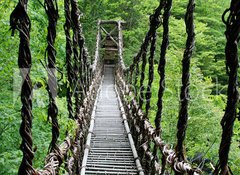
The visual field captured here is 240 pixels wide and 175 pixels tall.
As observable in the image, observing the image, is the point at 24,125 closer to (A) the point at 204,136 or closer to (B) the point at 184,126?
(B) the point at 184,126

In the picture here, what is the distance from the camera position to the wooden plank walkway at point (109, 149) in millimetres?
3435

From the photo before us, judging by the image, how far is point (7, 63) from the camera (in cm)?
357

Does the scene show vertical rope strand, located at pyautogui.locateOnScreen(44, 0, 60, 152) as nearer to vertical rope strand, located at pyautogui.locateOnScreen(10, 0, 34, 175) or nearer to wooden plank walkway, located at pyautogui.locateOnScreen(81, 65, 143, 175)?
vertical rope strand, located at pyautogui.locateOnScreen(10, 0, 34, 175)

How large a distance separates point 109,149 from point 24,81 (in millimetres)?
3312

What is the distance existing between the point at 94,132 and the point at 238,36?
4.25 metres

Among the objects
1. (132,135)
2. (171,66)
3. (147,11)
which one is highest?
(147,11)

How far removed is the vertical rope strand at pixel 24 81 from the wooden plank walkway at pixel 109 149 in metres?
2.25

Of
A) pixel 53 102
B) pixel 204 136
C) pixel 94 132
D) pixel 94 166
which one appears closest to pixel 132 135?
pixel 94 132

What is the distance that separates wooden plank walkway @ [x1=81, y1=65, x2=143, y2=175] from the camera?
3.43 m

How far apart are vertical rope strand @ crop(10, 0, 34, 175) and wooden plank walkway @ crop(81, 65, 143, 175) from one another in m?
2.25

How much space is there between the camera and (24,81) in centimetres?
105

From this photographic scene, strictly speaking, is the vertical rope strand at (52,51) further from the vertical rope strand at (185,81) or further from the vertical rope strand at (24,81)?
the vertical rope strand at (185,81)

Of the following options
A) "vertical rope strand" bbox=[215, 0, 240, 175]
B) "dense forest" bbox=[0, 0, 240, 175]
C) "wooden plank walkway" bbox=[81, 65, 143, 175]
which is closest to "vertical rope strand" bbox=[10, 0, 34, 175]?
"dense forest" bbox=[0, 0, 240, 175]

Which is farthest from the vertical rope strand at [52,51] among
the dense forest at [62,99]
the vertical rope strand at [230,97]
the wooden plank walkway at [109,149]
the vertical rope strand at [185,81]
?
the wooden plank walkway at [109,149]
